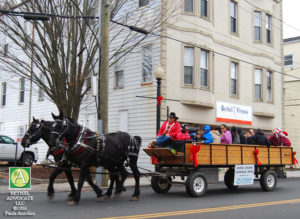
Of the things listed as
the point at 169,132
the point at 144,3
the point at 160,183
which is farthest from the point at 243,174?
the point at 144,3

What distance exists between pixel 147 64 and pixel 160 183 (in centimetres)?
942

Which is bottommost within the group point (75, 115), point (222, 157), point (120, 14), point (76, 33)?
point (222, 157)

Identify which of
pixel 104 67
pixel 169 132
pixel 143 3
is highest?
pixel 143 3

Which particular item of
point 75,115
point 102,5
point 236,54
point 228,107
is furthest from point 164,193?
point 236,54

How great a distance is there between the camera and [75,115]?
53.1ft

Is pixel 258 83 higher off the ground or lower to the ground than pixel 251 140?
higher

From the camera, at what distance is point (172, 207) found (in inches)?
365

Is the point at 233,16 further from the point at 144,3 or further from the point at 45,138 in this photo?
the point at 45,138

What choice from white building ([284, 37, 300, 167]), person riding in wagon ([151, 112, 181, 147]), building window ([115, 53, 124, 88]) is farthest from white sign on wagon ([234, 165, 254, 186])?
white building ([284, 37, 300, 167])

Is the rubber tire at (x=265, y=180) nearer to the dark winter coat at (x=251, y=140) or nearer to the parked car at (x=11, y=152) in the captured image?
the dark winter coat at (x=251, y=140)

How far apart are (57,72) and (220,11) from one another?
38.7 feet

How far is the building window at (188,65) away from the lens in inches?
807

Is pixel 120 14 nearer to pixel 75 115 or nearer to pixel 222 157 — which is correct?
pixel 75 115

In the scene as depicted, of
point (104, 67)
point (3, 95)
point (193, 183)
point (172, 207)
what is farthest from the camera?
point (3, 95)
